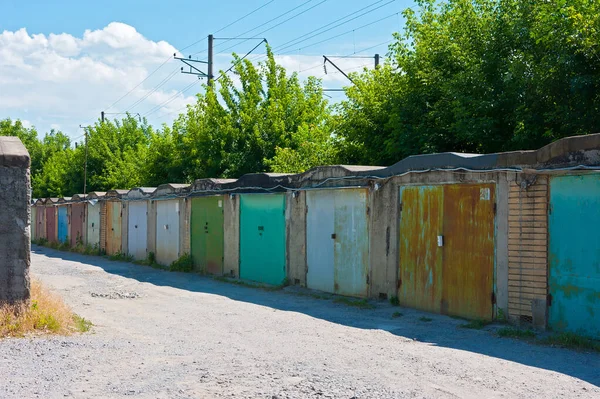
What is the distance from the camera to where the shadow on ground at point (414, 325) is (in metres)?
7.89

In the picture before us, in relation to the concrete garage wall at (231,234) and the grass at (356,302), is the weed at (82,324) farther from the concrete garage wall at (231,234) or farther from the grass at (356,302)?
the concrete garage wall at (231,234)

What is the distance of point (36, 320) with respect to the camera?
9.09 metres

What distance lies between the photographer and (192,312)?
466 inches

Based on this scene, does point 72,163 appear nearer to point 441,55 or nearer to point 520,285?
point 441,55

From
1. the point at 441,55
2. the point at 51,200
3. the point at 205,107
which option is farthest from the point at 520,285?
the point at 51,200

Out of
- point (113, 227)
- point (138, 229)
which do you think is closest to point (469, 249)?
point (138, 229)

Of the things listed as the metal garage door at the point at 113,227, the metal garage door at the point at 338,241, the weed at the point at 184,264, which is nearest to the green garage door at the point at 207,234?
the weed at the point at 184,264

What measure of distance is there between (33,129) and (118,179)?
30.2 meters

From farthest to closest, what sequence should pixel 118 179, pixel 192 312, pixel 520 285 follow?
pixel 118 179 < pixel 192 312 < pixel 520 285

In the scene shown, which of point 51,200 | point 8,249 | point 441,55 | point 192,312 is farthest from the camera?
point 51,200

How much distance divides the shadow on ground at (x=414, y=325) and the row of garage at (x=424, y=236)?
58cm

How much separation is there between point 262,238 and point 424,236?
5924 millimetres

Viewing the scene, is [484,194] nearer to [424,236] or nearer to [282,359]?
[424,236]

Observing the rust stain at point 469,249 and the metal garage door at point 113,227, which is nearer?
the rust stain at point 469,249
